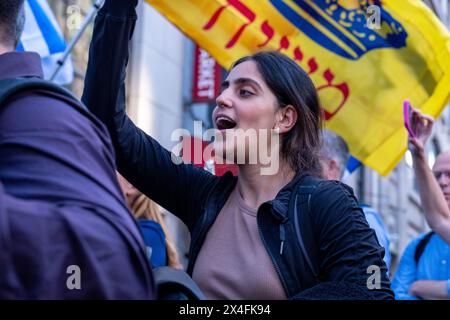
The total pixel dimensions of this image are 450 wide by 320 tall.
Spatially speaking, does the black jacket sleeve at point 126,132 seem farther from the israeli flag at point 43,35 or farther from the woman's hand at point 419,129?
the israeli flag at point 43,35

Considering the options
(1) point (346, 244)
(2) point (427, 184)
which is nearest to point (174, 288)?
(1) point (346, 244)

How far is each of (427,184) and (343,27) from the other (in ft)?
4.84

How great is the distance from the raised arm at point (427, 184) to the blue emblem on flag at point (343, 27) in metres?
1.13

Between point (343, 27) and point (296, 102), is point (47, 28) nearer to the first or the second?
point (343, 27)

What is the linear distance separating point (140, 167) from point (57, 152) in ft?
4.14

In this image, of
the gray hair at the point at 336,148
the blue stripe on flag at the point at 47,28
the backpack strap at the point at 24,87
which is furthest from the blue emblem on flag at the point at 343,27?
the backpack strap at the point at 24,87

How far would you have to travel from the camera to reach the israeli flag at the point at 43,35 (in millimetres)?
5152

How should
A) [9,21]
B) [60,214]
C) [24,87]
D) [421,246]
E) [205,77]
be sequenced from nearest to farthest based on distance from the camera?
[60,214], [24,87], [9,21], [421,246], [205,77]

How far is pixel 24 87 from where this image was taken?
1.42 meters

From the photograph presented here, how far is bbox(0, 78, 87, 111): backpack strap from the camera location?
4.61 feet

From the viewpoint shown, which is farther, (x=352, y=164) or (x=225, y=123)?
(x=352, y=164)

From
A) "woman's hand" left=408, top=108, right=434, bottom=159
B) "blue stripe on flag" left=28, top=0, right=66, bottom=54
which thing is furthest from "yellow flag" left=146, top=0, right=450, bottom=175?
"blue stripe on flag" left=28, top=0, right=66, bottom=54

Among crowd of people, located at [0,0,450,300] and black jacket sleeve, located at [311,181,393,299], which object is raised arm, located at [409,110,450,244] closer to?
crowd of people, located at [0,0,450,300]

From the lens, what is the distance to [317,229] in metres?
2.31
